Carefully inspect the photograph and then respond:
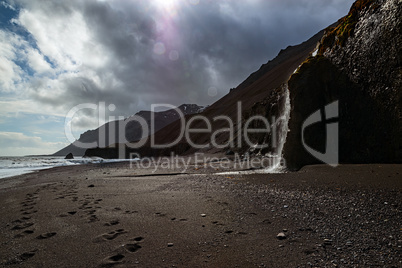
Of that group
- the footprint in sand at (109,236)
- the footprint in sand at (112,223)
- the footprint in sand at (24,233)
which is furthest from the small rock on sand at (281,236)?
the footprint in sand at (24,233)

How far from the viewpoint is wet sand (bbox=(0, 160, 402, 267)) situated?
9.08 ft

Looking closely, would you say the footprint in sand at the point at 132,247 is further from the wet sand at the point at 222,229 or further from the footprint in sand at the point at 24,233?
the footprint in sand at the point at 24,233

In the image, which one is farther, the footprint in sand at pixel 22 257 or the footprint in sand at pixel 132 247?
the footprint in sand at pixel 132 247

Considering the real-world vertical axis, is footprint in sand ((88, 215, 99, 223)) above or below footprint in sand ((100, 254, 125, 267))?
above

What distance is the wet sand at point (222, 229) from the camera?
2.77 meters

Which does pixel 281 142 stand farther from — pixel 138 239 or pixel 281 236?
pixel 138 239

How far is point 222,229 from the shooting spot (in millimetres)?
3703

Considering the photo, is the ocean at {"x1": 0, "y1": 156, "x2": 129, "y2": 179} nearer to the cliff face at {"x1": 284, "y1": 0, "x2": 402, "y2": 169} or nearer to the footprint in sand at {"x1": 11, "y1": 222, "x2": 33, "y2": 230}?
the footprint in sand at {"x1": 11, "y1": 222, "x2": 33, "y2": 230}

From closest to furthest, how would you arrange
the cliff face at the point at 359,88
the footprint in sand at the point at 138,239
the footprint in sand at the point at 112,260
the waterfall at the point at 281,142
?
the footprint in sand at the point at 112,260 → the footprint in sand at the point at 138,239 → the cliff face at the point at 359,88 → the waterfall at the point at 281,142

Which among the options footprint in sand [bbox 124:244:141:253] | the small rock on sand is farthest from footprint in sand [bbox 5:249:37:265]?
the small rock on sand

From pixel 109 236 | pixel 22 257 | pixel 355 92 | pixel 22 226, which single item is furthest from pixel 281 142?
pixel 22 257

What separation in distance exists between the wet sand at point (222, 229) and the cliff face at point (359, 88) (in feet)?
6.96

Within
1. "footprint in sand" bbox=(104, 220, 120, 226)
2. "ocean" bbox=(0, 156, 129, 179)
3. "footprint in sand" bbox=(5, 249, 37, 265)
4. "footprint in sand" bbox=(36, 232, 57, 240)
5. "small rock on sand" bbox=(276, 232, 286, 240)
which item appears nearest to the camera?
"footprint in sand" bbox=(5, 249, 37, 265)

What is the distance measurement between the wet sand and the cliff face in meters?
2.12
